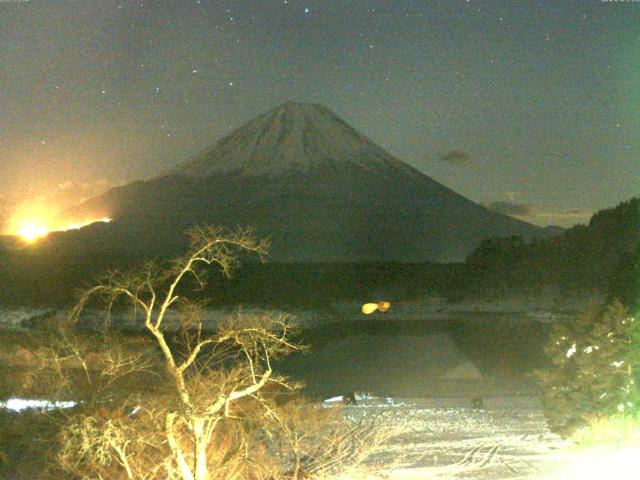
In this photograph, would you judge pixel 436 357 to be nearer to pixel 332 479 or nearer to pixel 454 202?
pixel 332 479

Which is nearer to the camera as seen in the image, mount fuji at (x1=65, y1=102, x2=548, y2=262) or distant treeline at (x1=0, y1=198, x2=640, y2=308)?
distant treeline at (x1=0, y1=198, x2=640, y2=308)

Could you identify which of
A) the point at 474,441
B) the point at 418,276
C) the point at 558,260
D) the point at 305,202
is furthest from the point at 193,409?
the point at 305,202

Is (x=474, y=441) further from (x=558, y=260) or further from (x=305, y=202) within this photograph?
(x=305, y=202)

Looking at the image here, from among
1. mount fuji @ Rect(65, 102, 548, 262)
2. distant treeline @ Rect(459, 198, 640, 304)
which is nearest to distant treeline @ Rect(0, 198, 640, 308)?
distant treeline @ Rect(459, 198, 640, 304)

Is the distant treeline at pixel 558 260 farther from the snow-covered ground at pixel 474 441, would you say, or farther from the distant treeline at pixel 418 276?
the snow-covered ground at pixel 474 441

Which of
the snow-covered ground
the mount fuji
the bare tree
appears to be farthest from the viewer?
the mount fuji

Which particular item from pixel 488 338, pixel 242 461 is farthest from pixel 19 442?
pixel 488 338

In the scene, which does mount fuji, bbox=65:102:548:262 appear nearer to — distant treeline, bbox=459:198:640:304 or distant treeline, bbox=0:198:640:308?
distant treeline, bbox=0:198:640:308
